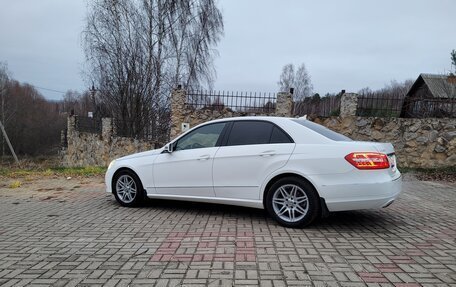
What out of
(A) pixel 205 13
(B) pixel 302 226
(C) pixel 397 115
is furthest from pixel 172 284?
(A) pixel 205 13

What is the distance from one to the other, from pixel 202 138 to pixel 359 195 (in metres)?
2.54

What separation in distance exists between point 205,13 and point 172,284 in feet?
Answer: 71.7

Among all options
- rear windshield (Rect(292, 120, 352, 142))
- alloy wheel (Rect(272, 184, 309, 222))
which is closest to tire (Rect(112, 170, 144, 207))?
alloy wheel (Rect(272, 184, 309, 222))

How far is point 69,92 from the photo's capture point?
66.1 meters

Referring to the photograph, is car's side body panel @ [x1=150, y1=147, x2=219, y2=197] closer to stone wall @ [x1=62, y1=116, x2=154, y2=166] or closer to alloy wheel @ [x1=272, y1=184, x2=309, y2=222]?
alloy wheel @ [x1=272, y1=184, x2=309, y2=222]

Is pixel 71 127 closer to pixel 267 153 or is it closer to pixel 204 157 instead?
pixel 204 157

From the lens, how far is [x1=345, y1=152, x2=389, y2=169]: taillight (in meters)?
4.62

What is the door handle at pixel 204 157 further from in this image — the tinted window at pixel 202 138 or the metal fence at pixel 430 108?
the metal fence at pixel 430 108

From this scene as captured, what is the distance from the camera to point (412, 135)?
11.3 m

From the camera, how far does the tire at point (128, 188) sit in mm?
6371

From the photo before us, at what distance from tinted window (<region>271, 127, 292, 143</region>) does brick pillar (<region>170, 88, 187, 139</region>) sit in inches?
285

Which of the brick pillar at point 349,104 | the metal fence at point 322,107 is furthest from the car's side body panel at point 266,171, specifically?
the metal fence at point 322,107

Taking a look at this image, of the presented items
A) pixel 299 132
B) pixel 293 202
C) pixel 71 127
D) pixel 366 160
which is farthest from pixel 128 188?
pixel 71 127

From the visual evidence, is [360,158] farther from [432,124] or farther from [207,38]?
[207,38]
